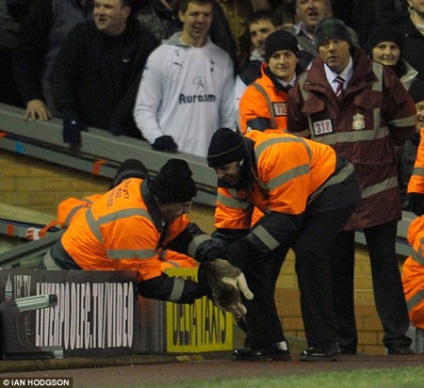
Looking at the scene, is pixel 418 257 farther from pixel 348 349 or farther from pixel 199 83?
pixel 199 83

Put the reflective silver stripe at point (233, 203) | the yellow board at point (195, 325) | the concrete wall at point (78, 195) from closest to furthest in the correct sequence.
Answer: the reflective silver stripe at point (233, 203)
the yellow board at point (195, 325)
the concrete wall at point (78, 195)

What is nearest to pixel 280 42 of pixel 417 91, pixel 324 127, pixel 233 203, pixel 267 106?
pixel 267 106

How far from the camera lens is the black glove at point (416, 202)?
11.8 meters

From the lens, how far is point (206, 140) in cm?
1311

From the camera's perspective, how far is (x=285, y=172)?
10359 mm

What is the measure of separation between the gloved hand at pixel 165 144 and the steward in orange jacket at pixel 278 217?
1.99 meters

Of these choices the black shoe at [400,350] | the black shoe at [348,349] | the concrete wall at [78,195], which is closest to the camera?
the black shoe at [400,350]

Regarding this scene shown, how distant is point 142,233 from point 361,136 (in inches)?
77.0

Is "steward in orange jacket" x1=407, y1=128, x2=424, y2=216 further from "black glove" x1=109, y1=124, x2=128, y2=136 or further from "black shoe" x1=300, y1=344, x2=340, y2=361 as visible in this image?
"black glove" x1=109, y1=124, x2=128, y2=136

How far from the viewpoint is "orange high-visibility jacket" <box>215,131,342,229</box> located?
34.0ft

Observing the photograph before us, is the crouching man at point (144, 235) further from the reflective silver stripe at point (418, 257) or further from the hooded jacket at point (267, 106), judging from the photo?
the reflective silver stripe at point (418, 257)

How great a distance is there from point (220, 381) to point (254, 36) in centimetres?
453

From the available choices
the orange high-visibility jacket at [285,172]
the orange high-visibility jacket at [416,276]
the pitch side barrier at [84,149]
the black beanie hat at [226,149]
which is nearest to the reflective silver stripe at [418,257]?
the orange high-visibility jacket at [416,276]

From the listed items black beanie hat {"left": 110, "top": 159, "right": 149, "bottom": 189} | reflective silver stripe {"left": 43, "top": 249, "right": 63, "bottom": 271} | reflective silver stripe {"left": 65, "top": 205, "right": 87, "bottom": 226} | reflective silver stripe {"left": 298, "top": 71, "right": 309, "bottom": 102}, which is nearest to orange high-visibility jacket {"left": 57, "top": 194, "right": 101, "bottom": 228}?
reflective silver stripe {"left": 65, "top": 205, "right": 87, "bottom": 226}
